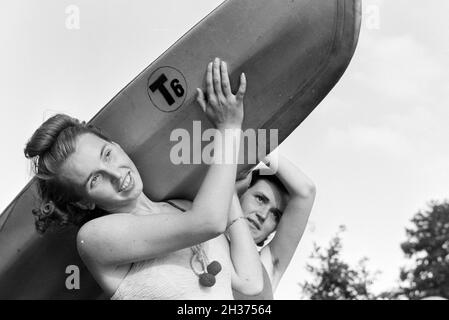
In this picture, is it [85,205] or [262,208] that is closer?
[85,205]

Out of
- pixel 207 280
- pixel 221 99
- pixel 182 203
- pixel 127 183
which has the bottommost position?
pixel 207 280

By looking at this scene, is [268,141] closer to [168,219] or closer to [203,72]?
[203,72]

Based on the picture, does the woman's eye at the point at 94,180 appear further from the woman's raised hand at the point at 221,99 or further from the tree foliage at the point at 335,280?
the tree foliage at the point at 335,280

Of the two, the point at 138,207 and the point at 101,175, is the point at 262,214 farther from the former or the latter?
the point at 101,175

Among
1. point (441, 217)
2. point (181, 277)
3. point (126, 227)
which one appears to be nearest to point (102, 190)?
point (126, 227)

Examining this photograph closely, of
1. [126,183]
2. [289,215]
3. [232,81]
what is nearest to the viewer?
[126,183]

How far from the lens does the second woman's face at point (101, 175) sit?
2.37m

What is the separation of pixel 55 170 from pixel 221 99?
62 centimetres

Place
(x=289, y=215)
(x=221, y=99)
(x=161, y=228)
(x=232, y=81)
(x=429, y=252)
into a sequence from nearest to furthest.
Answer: (x=161, y=228) < (x=221, y=99) < (x=232, y=81) < (x=289, y=215) < (x=429, y=252)

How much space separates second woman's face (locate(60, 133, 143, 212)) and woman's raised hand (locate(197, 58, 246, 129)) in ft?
1.15

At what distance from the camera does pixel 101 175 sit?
2369mm

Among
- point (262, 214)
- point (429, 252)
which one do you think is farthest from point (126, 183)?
point (429, 252)

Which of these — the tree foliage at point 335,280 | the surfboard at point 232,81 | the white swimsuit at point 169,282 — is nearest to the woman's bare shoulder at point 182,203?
the surfboard at point 232,81

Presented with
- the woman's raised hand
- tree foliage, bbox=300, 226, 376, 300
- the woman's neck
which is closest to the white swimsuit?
the woman's neck
